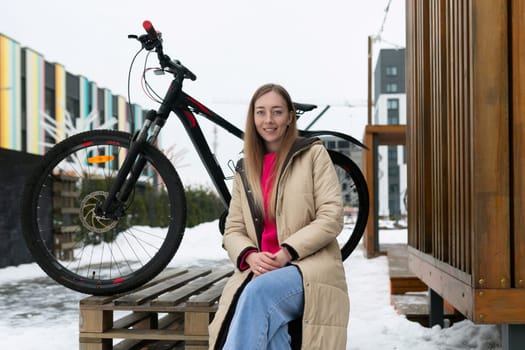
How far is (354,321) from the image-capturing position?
3.75m

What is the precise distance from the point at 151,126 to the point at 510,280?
167 centimetres

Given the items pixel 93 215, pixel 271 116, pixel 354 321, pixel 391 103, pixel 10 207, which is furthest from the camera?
pixel 391 103

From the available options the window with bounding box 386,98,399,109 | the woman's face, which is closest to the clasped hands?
the woman's face

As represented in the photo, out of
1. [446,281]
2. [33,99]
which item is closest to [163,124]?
[446,281]

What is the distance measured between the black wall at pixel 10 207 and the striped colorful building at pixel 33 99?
11.4 meters

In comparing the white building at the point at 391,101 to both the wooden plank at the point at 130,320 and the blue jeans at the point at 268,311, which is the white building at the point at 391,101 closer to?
the wooden plank at the point at 130,320

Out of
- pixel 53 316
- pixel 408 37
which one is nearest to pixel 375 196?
pixel 408 37

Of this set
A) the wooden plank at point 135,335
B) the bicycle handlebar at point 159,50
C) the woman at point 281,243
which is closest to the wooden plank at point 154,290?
the wooden plank at point 135,335

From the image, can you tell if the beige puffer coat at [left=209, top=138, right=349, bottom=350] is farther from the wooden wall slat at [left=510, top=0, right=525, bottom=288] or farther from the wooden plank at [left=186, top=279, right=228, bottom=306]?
the wooden wall slat at [left=510, top=0, right=525, bottom=288]

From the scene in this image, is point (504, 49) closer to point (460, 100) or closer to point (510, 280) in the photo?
point (460, 100)

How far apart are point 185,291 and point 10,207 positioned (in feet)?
17.1

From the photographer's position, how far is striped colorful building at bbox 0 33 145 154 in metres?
21.8

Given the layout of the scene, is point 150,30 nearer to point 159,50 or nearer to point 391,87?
point 159,50

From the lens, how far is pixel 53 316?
4406 mm
